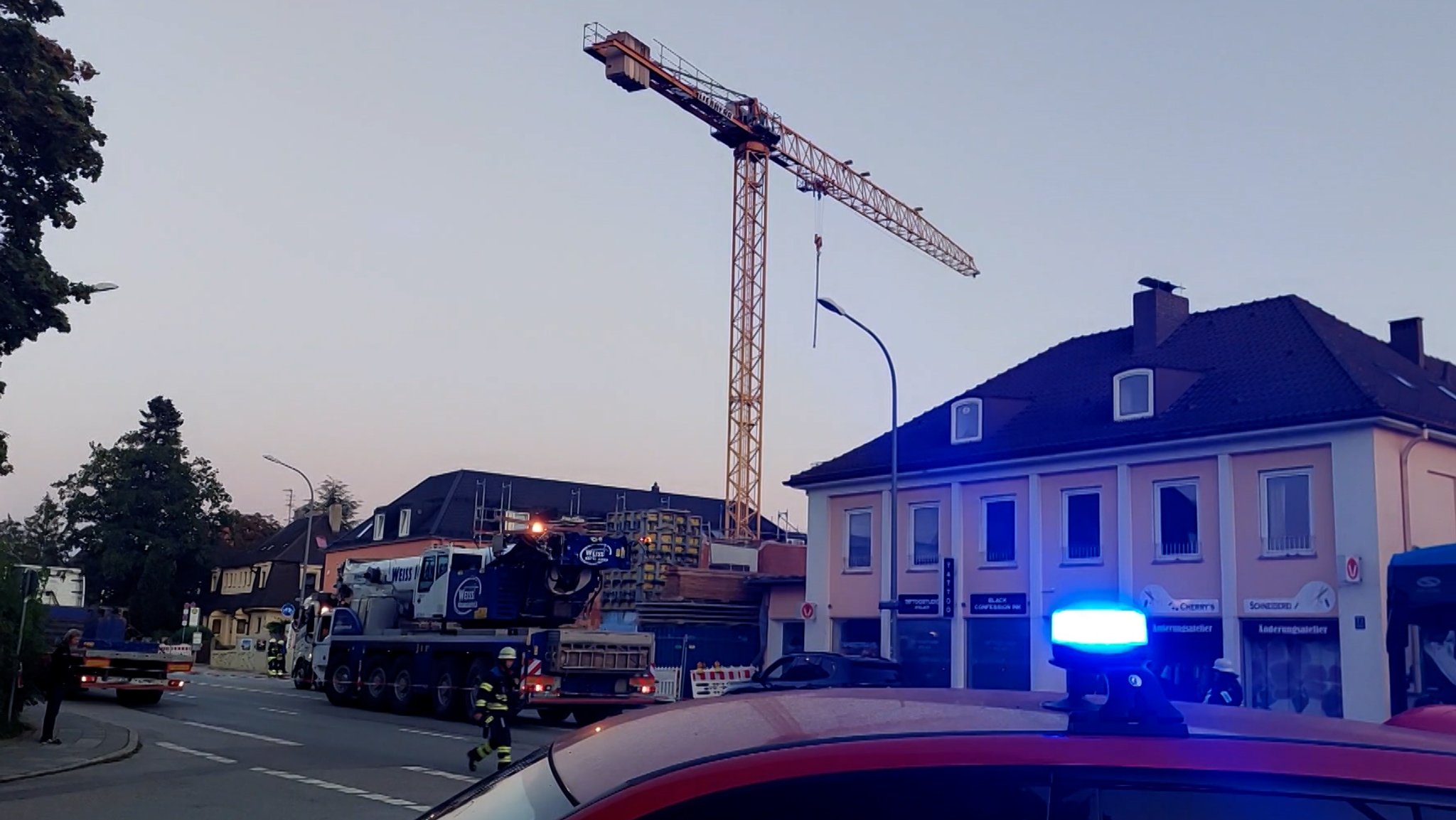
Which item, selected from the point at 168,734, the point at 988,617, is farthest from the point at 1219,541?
the point at 168,734

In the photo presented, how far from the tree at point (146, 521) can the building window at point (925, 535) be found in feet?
176

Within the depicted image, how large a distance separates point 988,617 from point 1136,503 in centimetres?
502

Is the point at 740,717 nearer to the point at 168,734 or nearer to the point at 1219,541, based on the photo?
the point at 168,734

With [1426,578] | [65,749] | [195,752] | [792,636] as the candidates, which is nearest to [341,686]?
[195,752]

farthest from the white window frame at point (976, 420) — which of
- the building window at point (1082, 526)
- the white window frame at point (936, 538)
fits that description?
the building window at point (1082, 526)

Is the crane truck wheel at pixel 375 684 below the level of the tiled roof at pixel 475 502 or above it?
below

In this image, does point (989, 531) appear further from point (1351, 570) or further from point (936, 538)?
point (1351, 570)

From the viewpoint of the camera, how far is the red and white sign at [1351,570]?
2617 cm

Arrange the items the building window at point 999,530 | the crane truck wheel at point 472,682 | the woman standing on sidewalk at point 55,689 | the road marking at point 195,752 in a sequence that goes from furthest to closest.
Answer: the building window at point 999,530 < the crane truck wheel at point 472,682 < the woman standing on sidewalk at point 55,689 < the road marking at point 195,752

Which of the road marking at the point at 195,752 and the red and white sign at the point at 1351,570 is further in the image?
the red and white sign at the point at 1351,570

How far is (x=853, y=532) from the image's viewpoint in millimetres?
38281

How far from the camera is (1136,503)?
3103cm

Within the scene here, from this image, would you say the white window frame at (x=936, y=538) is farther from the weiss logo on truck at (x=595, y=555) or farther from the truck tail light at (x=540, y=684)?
the truck tail light at (x=540, y=684)

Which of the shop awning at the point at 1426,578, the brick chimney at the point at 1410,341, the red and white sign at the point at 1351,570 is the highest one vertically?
the brick chimney at the point at 1410,341
